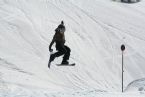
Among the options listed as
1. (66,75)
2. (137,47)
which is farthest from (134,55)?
(66,75)

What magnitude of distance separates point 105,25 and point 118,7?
6.24 metres

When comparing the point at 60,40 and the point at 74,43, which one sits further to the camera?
the point at 74,43

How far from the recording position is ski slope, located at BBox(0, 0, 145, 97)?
2809 cm

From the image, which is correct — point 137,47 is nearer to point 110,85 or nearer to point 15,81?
point 110,85

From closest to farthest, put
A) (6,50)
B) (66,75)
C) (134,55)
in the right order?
1. (66,75)
2. (6,50)
3. (134,55)

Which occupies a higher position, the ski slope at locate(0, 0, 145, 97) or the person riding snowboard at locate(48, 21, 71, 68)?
the person riding snowboard at locate(48, 21, 71, 68)

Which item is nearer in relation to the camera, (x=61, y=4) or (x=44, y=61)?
(x=44, y=61)

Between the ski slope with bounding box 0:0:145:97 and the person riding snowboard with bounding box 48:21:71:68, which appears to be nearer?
the person riding snowboard with bounding box 48:21:71:68

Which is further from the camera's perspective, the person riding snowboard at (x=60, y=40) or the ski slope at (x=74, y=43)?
the ski slope at (x=74, y=43)

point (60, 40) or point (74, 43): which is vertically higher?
point (60, 40)

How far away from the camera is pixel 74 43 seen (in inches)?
1357

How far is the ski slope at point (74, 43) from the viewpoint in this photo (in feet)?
92.2

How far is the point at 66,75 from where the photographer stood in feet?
94.9

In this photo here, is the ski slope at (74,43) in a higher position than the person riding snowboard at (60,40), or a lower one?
lower
